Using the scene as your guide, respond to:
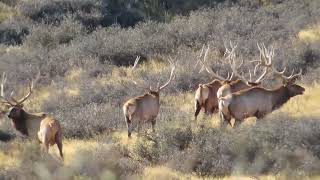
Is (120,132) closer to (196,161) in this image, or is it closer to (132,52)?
(196,161)

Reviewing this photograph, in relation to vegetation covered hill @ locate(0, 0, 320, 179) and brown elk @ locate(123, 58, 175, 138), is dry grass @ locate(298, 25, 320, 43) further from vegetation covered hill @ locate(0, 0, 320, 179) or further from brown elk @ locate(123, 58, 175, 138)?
brown elk @ locate(123, 58, 175, 138)

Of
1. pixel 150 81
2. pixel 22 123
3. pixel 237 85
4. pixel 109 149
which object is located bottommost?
pixel 150 81

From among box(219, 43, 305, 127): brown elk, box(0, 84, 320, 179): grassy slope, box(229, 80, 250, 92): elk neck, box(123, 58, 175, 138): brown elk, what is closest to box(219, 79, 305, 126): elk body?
box(219, 43, 305, 127): brown elk

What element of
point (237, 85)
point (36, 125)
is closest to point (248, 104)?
point (237, 85)

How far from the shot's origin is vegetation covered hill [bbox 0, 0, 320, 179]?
9.05m

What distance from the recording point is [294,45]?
1939 centimetres

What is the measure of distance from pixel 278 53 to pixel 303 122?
8.66 metres

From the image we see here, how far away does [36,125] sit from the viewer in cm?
1110

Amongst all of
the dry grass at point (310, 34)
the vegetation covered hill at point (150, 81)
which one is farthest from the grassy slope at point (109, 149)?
the dry grass at point (310, 34)

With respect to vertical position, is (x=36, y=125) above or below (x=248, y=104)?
below

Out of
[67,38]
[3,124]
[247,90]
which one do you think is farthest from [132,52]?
[247,90]

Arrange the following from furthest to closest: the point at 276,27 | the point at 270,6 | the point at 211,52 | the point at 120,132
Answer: the point at 270,6 → the point at 276,27 → the point at 211,52 → the point at 120,132

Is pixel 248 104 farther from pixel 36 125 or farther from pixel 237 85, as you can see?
pixel 36 125

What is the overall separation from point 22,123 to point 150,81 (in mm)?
6318
